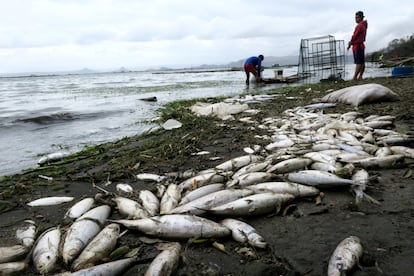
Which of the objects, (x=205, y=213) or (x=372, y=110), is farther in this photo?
(x=372, y=110)

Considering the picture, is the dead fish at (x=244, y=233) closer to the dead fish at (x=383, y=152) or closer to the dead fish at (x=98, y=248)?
the dead fish at (x=98, y=248)

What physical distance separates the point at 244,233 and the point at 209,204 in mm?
540

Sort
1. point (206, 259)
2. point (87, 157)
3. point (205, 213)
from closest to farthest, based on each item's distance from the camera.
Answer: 1. point (206, 259)
2. point (205, 213)
3. point (87, 157)

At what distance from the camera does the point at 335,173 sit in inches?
143

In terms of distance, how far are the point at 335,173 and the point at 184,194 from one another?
1.80m

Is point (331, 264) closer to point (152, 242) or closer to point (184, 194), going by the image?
point (152, 242)

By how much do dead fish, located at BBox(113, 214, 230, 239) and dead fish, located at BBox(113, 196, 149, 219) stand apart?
38 cm

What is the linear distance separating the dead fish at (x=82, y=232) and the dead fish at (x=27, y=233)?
1.28 feet

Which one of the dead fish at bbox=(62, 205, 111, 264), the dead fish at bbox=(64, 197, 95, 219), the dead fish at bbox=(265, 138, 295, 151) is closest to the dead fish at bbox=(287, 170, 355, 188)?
the dead fish at bbox=(265, 138, 295, 151)

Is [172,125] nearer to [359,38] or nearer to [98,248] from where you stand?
[98,248]

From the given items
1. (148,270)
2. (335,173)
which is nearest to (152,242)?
(148,270)

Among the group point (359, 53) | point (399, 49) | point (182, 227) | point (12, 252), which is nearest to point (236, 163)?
point (182, 227)

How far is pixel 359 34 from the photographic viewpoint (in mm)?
Result: 14609

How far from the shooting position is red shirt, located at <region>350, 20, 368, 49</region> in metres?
14.5
